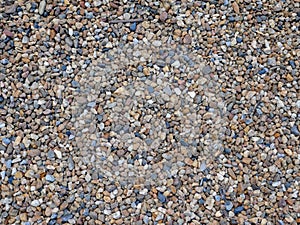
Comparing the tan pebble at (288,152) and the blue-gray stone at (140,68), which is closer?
the tan pebble at (288,152)

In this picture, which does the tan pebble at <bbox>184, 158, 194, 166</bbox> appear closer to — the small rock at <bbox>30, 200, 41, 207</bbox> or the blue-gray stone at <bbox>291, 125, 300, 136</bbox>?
the blue-gray stone at <bbox>291, 125, 300, 136</bbox>

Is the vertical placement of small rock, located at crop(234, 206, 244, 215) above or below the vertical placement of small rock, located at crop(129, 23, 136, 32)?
below

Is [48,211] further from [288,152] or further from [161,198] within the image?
[288,152]

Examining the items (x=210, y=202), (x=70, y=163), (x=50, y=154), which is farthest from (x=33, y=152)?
(x=210, y=202)

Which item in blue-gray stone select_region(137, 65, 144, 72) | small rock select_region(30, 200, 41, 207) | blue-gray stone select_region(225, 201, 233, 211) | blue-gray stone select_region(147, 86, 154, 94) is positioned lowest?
small rock select_region(30, 200, 41, 207)

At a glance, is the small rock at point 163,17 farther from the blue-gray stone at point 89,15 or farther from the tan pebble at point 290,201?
the tan pebble at point 290,201

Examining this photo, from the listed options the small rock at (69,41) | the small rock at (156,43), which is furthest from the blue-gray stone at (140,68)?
the small rock at (69,41)

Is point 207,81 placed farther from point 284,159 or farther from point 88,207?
point 88,207

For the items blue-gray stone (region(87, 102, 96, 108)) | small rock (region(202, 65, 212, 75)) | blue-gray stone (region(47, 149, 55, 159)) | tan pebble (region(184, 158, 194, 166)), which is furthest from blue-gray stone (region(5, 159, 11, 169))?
small rock (region(202, 65, 212, 75))

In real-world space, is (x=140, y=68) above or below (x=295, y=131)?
above

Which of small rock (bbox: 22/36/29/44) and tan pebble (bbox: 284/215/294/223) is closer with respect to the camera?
tan pebble (bbox: 284/215/294/223)
